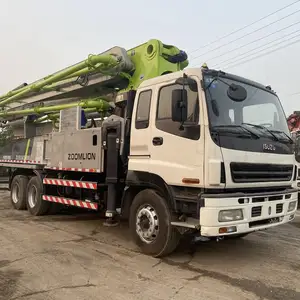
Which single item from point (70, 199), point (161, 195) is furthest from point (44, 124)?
point (161, 195)

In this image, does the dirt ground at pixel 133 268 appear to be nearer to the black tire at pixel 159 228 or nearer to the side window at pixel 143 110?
the black tire at pixel 159 228

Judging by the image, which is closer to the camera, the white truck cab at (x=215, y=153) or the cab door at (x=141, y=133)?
the white truck cab at (x=215, y=153)

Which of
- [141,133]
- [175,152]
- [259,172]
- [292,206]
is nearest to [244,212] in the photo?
[259,172]

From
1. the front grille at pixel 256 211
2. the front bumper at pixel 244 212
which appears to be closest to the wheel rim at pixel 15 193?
the front bumper at pixel 244 212

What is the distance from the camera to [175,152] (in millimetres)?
5262

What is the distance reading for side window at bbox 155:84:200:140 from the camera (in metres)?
5.02

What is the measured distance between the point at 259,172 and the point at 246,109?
3.14 feet

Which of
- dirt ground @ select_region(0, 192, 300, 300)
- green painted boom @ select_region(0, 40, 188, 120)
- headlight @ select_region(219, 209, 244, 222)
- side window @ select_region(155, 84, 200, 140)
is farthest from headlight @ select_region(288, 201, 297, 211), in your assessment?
green painted boom @ select_region(0, 40, 188, 120)

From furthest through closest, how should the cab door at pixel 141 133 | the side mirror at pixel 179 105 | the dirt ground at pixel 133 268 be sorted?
the cab door at pixel 141 133
the side mirror at pixel 179 105
the dirt ground at pixel 133 268

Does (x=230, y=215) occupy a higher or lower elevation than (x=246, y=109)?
lower

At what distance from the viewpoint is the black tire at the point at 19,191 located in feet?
32.7

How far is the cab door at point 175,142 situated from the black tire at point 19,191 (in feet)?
18.3

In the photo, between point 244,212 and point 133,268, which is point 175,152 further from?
point 133,268

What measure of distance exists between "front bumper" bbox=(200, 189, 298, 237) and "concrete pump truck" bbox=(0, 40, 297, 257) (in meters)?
0.01
